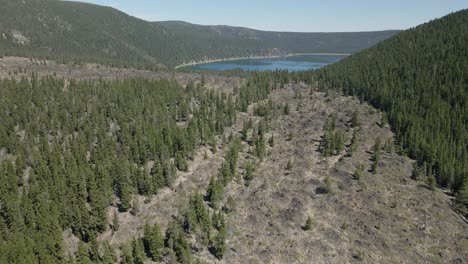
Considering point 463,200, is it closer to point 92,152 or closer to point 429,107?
point 429,107

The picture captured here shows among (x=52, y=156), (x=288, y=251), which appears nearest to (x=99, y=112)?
(x=52, y=156)

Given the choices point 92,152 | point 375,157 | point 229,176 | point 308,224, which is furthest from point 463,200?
point 92,152

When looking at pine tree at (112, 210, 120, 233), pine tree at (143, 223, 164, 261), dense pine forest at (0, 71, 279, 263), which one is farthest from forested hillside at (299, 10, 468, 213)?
pine tree at (112, 210, 120, 233)

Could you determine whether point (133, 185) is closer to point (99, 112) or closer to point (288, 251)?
point (288, 251)

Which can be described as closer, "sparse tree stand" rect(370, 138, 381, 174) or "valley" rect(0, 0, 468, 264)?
"valley" rect(0, 0, 468, 264)

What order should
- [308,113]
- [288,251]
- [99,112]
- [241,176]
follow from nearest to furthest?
[288,251] < [241,176] < [99,112] < [308,113]

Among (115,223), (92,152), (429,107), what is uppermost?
(429,107)

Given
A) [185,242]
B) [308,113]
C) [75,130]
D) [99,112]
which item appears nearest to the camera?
[185,242]

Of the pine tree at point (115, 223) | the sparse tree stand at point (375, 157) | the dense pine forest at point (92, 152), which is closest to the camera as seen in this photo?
the dense pine forest at point (92, 152)

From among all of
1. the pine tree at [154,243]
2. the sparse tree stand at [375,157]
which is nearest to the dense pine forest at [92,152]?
the pine tree at [154,243]

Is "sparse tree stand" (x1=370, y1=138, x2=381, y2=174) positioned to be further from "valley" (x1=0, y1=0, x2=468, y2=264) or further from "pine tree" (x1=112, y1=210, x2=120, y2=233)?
"pine tree" (x1=112, y1=210, x2=120, y2=233)

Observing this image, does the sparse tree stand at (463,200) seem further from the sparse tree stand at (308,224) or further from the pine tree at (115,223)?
the pine tree at (115,223)
